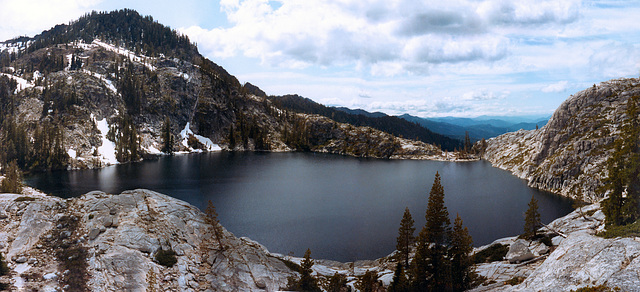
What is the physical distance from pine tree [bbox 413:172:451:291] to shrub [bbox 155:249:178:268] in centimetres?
2884

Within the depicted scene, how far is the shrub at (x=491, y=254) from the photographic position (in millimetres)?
41531

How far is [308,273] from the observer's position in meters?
36.6

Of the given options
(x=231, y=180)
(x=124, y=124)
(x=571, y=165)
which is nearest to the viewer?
(x=571, y=165)

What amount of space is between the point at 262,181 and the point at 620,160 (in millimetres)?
93687

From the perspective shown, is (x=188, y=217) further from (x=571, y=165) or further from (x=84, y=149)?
(x=84, y=149)

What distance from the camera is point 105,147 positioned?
15788 centimetres

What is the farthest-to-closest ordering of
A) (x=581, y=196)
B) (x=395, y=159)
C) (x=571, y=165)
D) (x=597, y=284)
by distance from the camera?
(x=395, y=159), (x=571, y=165), (x=581, y=196), (x=597, y=284)

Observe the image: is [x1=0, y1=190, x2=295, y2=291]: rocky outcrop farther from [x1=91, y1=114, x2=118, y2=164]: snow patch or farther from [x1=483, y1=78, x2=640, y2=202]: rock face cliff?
[x1=91, y1=114, x2=118, y2=164]: snow patch

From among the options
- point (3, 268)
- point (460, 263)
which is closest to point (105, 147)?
point (3, 268)

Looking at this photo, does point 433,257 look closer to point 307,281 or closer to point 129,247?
point 307,281

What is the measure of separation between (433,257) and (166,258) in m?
32.4

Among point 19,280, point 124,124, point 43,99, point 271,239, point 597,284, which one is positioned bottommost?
point 271,239

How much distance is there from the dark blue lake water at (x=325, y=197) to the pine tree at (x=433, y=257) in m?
11.6

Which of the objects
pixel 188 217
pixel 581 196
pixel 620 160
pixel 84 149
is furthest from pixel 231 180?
pixel 581 196
